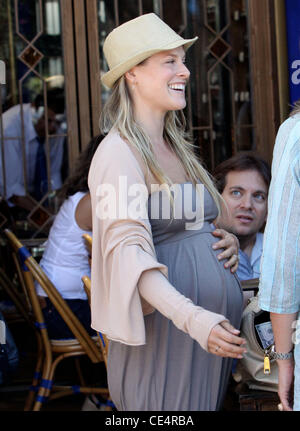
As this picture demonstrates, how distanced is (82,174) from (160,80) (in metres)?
1.55

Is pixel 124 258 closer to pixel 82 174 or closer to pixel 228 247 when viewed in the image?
pixel 228 247

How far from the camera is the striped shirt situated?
162cm

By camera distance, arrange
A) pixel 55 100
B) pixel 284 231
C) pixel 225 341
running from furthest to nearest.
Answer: pixel 55 100 → pixel 225 341 → pixel 284 231

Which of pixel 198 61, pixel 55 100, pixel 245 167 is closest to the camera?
pixel 245 167

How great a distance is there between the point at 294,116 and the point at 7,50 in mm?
3149

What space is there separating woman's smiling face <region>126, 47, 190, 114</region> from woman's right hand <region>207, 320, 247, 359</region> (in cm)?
78

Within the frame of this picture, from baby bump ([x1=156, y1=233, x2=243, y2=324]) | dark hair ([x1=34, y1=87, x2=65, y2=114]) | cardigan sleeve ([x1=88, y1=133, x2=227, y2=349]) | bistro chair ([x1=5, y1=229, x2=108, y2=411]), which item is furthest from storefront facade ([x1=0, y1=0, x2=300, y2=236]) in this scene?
cardigan sleeve ([x1=88, y1=133, x2=227, y2=349])

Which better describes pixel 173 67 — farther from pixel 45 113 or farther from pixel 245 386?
A: pixel 45 113

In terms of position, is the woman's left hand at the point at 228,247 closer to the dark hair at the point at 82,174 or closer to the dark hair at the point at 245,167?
the dark hair at the point at 245,167

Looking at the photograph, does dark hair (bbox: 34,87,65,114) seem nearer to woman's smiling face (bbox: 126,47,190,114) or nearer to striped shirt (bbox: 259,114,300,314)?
woman's smiling face (bbox: 126,47,190,114)

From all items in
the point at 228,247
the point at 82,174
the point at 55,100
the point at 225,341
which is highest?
the point at 55,100

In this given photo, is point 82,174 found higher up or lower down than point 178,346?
higher up

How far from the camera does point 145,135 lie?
2178 mm

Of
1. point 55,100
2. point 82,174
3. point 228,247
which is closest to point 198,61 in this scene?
point 55,100
